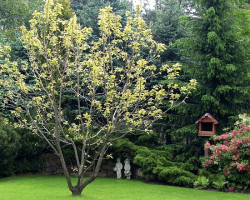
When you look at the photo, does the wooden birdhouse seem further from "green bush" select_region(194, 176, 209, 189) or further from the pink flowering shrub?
"green bush" select_region(194, 176, 209, 189)

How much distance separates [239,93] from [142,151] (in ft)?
13.7

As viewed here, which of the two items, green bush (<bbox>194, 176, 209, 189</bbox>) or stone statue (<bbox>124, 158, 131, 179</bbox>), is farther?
stone statue (<bbox>124, 158, 131, 179</bbox>)

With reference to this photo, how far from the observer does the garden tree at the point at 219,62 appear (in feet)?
41.6

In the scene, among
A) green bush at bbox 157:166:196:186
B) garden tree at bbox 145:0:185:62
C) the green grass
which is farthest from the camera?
garden tree at bbox 145:0:185:62

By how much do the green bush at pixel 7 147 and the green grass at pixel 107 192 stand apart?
2.37 ft

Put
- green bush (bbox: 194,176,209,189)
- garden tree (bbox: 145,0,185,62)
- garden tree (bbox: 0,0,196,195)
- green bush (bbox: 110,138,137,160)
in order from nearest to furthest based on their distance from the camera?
1. garden tree (bbox: 0,0,196,195)
2. green bush (bbox: 194,176,209,189)
3. green bush (bbox: 110,138,137,160)
4. garden tree (bbox: 145,0,185,62)

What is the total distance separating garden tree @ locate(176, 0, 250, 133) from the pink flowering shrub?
4.96ft

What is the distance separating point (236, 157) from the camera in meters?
10.8

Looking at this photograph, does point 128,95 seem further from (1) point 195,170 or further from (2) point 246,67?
(2) point 246,67

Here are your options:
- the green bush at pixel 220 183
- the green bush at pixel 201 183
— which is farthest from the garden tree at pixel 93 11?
the green bush at pixel 220 183

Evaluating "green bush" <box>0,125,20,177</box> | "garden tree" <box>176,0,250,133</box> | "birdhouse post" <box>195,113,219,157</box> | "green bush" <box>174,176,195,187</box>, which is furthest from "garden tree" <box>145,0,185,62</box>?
"green bush" <box>0,125,20,177</box>

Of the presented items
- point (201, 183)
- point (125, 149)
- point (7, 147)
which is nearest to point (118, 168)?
point (125, 149)

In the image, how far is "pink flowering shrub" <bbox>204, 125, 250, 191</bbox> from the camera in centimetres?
1074

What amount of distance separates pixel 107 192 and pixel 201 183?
3043 millimetres
